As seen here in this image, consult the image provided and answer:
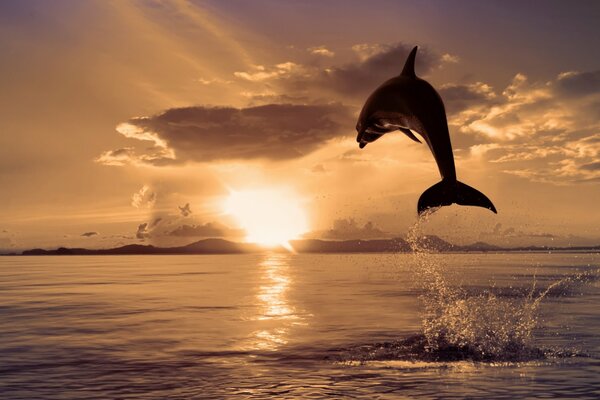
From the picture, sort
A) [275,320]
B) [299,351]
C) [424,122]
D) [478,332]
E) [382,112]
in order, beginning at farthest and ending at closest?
[275,320] < [478,332] < [299,351] < [382,112] < [424,122]

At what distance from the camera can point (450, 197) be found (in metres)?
12.2

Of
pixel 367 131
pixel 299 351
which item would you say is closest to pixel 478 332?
pixel 299 351

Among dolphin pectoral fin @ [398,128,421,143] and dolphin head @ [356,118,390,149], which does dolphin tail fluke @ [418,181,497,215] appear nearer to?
dolphin pectoral fin @ [398,128,421,143]

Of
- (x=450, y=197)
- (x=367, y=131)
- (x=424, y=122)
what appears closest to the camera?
(x=450, y=197)

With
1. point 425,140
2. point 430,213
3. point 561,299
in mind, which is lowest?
point 561,299

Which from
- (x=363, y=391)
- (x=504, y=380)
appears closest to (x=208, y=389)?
(x=363, y=391)

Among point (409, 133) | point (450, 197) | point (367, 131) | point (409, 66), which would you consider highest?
point (409, 66)

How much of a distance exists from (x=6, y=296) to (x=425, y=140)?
37.5 metres

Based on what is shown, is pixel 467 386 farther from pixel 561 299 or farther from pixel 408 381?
pixel 561 299

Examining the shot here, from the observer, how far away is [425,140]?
1296 centimetres

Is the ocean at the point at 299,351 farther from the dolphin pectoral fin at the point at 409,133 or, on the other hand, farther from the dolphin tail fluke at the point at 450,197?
the dolphin pectoral fin at the point at 409,133

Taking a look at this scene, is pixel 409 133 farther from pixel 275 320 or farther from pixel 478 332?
pixel 275 320

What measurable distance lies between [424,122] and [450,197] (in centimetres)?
162

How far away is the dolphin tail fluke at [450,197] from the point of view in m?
12.1
